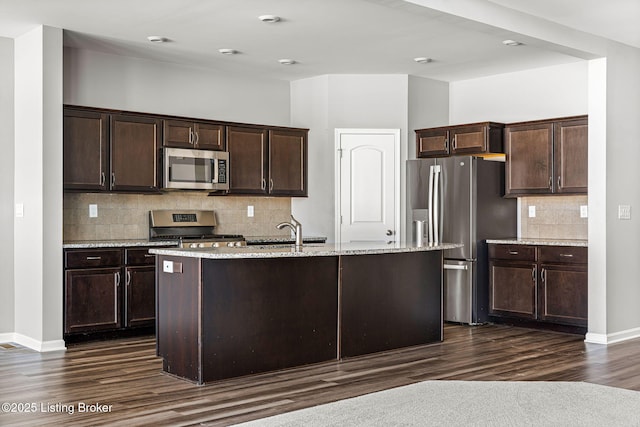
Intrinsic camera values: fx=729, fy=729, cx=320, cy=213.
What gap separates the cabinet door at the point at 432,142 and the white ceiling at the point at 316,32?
0.67 metres

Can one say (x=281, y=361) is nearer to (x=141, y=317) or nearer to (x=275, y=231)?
(x=141, y=317)

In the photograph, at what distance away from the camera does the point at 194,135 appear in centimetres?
741

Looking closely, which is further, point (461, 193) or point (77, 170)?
point (461, 193)

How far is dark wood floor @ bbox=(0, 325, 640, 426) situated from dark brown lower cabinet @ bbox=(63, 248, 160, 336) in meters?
0.21

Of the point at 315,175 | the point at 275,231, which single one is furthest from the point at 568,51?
the point at 275,231

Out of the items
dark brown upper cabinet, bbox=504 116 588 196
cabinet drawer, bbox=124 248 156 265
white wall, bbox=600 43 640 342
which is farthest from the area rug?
dark brown upper cabinet, bbox=504 116 588 196

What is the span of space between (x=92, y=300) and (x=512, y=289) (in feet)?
13.2

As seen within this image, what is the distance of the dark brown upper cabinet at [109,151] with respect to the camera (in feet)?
21.3

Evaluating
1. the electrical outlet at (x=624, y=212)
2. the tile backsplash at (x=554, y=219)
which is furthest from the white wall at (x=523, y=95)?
the electrical outlet at (x=624, y=212)

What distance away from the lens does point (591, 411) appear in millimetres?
3426

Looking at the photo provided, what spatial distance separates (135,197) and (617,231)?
15.1ft

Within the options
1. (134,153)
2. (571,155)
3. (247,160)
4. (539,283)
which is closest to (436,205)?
(539,283)

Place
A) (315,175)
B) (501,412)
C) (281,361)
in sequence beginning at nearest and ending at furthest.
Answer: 1. (501,412)
2. (281,361)
3. (315,175)

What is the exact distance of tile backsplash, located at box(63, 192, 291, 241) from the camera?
22.6 ft
